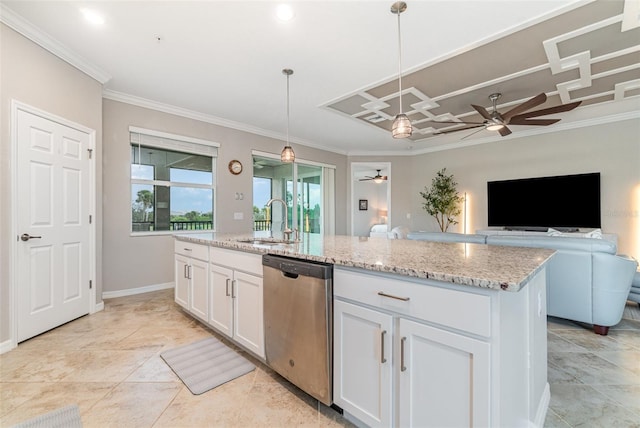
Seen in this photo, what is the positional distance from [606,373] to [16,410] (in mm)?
3663

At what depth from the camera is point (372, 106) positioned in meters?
4.17

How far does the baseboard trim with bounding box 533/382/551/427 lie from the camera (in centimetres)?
141

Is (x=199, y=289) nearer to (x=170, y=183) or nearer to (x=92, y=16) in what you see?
(x=170, y=183)

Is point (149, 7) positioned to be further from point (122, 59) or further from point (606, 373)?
point (606, 373)

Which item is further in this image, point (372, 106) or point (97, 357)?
point (372, 106)

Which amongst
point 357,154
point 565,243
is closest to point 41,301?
point 565,243

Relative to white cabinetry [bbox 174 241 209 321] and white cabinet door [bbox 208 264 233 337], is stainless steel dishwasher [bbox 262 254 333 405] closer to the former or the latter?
white cabinet door [bbox 208 264 233 337]

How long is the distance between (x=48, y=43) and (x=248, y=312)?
3056mm

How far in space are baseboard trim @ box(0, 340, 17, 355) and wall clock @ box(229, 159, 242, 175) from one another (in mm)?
3255

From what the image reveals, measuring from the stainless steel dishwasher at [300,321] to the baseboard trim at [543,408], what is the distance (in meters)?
1.04

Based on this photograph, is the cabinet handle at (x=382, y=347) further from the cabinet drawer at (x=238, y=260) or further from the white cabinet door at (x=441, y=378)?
the cabinet drawer at (x=238, y=260)

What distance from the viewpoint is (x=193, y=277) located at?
271 centimetres

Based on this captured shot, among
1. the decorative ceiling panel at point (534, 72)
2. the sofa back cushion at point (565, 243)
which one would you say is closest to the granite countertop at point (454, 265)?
the sofa back cushion at point (565, 243)

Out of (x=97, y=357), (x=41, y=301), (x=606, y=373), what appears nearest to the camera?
(x=606, y=373)
